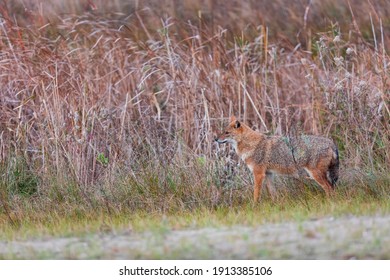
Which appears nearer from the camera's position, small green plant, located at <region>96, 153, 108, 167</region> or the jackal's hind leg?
the jackal's hind leg

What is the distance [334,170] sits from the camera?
9.86 meters

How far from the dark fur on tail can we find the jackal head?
1232 millimetres

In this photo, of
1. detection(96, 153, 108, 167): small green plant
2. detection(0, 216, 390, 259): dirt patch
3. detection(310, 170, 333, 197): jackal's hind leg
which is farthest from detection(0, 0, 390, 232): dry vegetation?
detection(0, 216, 390, 259): dirt patch

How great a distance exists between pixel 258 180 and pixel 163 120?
2.11 meters

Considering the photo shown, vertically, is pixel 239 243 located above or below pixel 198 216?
above

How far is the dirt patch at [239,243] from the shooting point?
680 centimetres

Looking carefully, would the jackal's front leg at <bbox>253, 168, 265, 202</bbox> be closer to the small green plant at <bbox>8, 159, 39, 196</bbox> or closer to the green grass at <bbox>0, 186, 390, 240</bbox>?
→ the green grass at <bbox>0, 186, 390, 240</bbox>

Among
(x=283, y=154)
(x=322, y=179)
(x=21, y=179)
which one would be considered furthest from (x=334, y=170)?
(x=21, y=179)

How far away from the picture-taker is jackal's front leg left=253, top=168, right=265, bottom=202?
9863mm

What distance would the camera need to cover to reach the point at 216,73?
38.3 ft

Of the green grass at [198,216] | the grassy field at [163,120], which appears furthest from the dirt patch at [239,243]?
the grassy field at [163,120]

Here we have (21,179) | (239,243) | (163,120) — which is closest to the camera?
(239,243)

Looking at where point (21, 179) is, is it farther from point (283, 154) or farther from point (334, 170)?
point (334, 170)

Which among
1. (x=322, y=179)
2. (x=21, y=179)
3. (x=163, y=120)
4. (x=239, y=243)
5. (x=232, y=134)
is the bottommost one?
(x=21, y=179)
